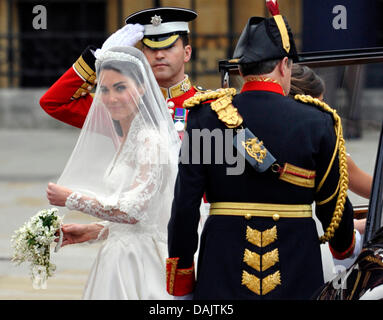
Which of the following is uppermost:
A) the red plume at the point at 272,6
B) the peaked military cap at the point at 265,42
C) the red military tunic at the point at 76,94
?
the red plume at the point at 272,6

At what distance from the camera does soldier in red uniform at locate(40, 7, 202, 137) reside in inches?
181

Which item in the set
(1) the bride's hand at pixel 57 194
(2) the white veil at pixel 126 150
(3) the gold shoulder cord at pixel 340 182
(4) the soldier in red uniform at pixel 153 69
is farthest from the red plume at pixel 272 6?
(1) the bride's hand at pixel 57 194

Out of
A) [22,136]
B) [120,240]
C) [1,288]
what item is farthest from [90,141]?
[22,136]

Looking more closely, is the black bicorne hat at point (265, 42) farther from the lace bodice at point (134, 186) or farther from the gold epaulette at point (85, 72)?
the gold epaulette at point (85, 72)

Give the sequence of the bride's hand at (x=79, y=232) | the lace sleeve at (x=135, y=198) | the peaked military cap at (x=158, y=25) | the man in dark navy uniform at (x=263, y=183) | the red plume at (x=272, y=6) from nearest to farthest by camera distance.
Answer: the man in dark navy uniform at (x=263, y=183) < the red plume at (x=272, y=6) < the lace sleeve at (x=135, y=198) < the bride's hand at (x=79, y=232) < the peaked military cap at (x=158, y=25)

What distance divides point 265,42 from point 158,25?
147cm

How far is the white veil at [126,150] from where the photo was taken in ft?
13.1

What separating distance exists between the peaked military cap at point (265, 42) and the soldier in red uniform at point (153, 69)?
114cm

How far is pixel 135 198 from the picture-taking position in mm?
3984

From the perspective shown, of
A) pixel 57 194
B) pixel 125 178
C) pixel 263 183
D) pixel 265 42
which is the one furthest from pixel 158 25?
pixel 263 183

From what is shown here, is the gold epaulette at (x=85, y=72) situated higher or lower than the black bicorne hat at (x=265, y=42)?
lower

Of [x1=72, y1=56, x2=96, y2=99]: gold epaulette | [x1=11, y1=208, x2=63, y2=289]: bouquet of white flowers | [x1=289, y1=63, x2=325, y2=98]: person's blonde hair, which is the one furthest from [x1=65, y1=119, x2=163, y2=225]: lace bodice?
[x1=289, y1=63, x2=325, y2=98]: person's blonde hair

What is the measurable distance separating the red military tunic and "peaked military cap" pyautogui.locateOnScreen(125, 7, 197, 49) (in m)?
0.27

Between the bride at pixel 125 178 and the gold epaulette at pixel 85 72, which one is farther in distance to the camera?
the gold epaulette at pixel 85 72
